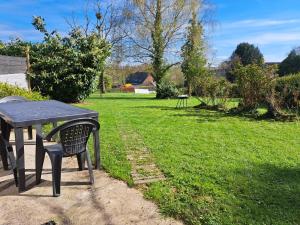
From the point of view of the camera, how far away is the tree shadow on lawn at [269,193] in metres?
3.09

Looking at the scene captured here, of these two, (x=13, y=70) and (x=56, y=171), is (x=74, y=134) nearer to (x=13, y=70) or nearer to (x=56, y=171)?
(x=56, y=171)

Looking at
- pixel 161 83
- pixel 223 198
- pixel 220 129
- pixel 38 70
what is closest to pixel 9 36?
pixel 38 70

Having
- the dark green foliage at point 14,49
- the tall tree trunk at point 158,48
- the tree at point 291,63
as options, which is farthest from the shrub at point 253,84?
the tree at point 291,63

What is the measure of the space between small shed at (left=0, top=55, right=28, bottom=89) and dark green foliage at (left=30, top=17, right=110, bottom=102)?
57cm

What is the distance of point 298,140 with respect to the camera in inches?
254

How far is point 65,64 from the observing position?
15.4m

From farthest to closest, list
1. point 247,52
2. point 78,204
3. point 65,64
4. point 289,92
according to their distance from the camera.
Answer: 1. point 247,52
2. point 65,64
3. point 289,92
4. point 78,204

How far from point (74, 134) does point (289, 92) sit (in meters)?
9.41

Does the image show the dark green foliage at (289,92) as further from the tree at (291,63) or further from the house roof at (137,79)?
the house roof at (137,79)

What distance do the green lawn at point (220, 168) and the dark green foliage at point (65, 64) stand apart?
7918mm

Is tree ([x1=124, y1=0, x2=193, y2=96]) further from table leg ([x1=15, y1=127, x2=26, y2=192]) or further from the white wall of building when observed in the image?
table leg ([x1=15, y1=127, x2=26, y2=192])

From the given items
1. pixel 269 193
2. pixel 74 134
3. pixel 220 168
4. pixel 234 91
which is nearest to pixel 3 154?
pixel 74 134

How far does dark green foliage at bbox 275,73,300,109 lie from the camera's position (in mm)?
10196

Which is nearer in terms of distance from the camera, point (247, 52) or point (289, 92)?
point (289, 92)
